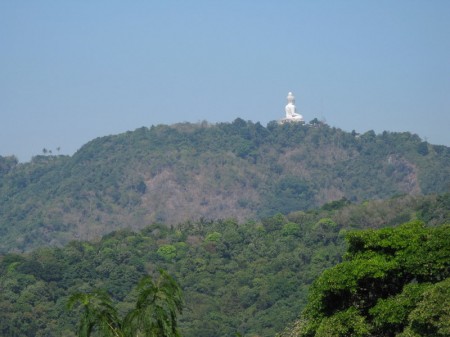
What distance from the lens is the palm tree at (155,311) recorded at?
24281 millimetres

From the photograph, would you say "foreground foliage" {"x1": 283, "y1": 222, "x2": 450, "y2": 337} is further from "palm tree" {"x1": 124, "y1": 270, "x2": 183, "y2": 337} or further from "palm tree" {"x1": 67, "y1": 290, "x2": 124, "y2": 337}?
"palm tree" {"x1": 67, "y1": 290, "x2": 124, "y2": 337}

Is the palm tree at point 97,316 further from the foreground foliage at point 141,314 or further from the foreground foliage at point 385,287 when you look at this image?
the foreground foliage at point 385,287

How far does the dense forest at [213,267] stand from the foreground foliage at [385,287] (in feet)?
127

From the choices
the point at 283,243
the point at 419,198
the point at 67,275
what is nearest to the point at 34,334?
the point at 67,275

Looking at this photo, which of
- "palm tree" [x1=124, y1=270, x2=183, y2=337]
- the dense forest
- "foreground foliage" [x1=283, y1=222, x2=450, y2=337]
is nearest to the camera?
"palm tree" [x1=124, y1=270, x2=183, y2=337]

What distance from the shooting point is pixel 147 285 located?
25516 millimetres

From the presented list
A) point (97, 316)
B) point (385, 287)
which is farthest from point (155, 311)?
point (385, 287)

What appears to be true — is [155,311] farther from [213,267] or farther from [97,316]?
[213,267]

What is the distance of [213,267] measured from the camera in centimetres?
11944

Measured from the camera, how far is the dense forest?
318ft

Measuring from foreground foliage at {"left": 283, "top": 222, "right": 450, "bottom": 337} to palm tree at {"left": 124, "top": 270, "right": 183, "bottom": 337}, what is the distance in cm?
887

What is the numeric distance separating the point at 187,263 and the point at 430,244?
87.1m

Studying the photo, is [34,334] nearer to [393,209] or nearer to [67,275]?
[67,275]

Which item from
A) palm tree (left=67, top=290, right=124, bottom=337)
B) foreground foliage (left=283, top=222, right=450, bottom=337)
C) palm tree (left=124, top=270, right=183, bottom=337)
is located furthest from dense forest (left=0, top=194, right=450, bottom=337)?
palm tree (left=67, top=290, right=124, bottom=337)
